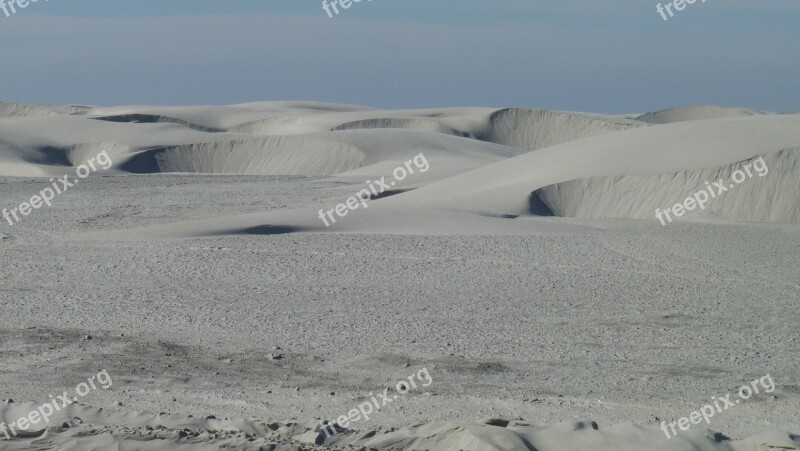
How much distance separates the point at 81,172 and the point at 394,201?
54.8ft

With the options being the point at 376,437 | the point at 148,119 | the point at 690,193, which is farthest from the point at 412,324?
the point at 148,119

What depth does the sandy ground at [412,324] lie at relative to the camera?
814 centimetres

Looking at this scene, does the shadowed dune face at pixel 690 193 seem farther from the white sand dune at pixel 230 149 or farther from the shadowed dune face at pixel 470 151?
the white sand dune at pixel 230 149

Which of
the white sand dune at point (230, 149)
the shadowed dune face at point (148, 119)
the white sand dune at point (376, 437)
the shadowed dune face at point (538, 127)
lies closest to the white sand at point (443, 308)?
the white sand dune at point (376, 437)

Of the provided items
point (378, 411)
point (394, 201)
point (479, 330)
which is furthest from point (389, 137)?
point (378, 411)

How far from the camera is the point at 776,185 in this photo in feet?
71.7

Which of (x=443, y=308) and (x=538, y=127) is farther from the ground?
(x=538, y=127)

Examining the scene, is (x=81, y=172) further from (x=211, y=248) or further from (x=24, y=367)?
(x=24, y=367)

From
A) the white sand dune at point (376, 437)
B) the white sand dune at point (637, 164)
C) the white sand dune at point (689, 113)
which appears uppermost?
the white sand dune at point (689, 113)

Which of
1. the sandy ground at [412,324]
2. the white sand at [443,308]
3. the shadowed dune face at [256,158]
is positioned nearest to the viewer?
the white sand at [443,308]

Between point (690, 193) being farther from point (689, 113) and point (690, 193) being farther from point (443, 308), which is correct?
point (689, 113)

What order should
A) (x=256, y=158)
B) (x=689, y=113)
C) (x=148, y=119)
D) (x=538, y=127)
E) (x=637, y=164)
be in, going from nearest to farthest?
(x=637, y=164) → (x=256, y=158) → (x=148, y=119) → (x=538, y=127) → (x=689, y=113)

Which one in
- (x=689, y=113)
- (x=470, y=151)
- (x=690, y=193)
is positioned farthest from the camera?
(x=689, y=113)

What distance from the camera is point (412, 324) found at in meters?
11.0
